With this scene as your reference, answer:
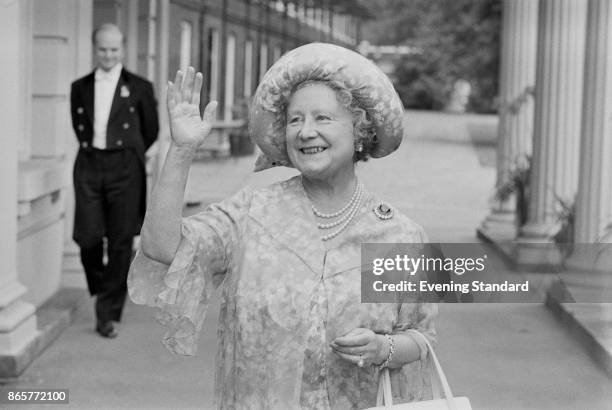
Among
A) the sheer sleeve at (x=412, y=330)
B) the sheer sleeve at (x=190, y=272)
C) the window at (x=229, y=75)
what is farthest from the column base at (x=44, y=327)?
the window at (x=229, y=75)

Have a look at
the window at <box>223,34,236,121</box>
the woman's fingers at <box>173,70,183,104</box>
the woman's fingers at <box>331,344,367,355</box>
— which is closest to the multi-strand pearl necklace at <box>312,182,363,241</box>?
the woman's fingers at <box>331,344,367,355</box>

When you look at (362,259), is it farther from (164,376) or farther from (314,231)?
(164,376)

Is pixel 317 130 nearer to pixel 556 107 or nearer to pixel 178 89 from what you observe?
pixel 178 89

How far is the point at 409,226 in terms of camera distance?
2254 millimetres

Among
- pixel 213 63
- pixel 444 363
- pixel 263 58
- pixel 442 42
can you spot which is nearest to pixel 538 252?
pixel 444 363

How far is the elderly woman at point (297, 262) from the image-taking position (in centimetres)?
217

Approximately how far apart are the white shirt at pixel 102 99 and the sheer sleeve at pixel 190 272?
4.11 m

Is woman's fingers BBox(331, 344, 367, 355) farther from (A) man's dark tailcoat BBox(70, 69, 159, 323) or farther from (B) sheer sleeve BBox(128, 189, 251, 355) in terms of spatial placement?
(A) man's dark tailcoat BBox(70, 69, 159, 323)

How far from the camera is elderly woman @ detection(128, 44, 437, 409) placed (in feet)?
7.12

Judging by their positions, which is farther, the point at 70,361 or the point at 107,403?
the point at 70,361

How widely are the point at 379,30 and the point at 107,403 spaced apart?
47.4m

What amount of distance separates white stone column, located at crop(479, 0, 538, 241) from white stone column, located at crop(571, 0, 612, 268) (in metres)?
3.74

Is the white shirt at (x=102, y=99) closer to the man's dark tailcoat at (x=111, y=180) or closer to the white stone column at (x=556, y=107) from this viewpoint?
the man's dark tailcoat at (x=111, y=180)

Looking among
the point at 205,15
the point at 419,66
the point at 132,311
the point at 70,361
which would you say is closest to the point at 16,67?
the point at 70,361
